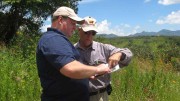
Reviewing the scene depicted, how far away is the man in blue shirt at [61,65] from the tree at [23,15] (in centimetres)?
1895

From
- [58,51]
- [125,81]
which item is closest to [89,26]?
[58,51]

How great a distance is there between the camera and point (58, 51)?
3.44m

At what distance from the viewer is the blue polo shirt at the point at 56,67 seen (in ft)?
11.3

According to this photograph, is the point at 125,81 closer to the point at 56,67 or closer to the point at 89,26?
the point at 89,26

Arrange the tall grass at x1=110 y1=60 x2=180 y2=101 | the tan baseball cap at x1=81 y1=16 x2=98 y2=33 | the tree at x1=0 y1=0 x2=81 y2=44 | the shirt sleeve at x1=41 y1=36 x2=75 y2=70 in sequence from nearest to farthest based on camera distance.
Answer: the shirt sleeve at x1=41 y1=36 x2=75 y2=70
the tan baseball cap at x1=81 y1=16 x2=98 y2=33
the tall grass at x1=110 y1=60 x2=180 y2=101
the tree at x1=0 y1=0 x2=81 y2=44

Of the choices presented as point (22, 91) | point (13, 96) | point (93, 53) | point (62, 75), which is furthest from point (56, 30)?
point (22, 91)

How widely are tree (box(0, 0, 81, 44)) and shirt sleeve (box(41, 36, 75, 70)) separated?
1912 cm

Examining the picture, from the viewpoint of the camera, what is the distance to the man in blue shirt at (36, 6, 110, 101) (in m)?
3.43

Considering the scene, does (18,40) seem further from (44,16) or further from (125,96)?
(44,16)

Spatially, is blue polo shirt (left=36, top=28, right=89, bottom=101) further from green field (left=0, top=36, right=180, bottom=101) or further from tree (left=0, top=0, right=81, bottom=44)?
tree (left=0, top=0, right=81, bottom=44)

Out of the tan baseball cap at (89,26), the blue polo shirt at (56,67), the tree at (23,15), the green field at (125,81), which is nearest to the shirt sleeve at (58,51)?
the blue polo shirt at (56,67)

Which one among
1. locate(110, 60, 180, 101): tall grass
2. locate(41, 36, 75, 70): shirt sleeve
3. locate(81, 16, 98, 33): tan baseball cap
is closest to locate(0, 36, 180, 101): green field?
locate(110, 60, 180, 101): tall grass

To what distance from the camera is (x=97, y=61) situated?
4.56 m

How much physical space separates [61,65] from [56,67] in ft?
0.25
